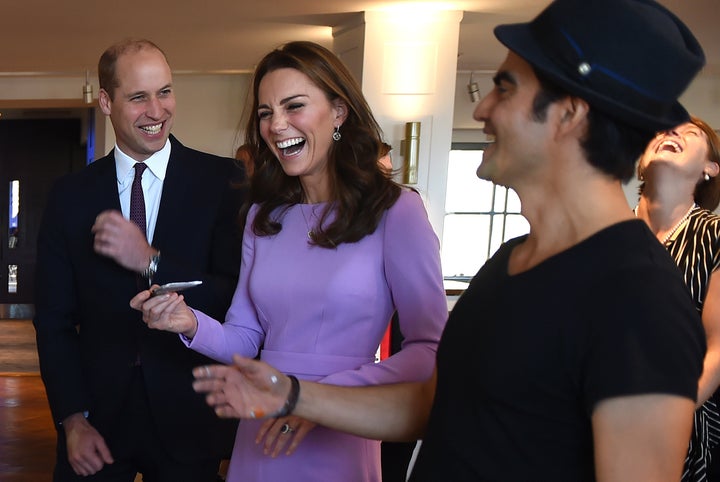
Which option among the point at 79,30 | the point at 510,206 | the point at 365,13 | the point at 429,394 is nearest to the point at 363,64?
the point at 365,13

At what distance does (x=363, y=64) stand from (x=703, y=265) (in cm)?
412

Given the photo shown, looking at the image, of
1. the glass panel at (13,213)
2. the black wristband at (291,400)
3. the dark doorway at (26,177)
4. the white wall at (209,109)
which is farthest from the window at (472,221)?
the black wristband at (291,400)

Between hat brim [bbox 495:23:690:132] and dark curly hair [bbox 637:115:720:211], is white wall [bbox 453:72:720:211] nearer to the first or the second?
dark curly hair [bbox 637:115:720:211]

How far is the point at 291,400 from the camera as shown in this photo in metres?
1.19

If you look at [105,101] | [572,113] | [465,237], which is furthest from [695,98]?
[572,113]

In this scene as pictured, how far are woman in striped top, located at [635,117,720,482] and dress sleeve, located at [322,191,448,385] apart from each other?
30.0 inches

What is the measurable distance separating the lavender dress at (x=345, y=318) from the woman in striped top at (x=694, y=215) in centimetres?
79

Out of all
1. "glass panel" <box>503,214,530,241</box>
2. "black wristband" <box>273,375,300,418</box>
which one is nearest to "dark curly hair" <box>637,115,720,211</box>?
"black wristband" <box>273,375,300,418</box>

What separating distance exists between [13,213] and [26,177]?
2.01ft

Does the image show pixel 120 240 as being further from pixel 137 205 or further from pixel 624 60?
pixel 624 60

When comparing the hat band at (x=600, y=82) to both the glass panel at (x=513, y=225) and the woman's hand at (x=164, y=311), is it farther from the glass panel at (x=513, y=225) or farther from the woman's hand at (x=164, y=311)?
the glass panel at (x=513, y=225)

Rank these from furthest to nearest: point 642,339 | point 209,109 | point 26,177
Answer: point 26,177
point 209,109
point 642,339

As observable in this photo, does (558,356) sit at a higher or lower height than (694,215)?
lower

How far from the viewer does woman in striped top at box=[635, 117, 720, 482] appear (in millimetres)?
1908
